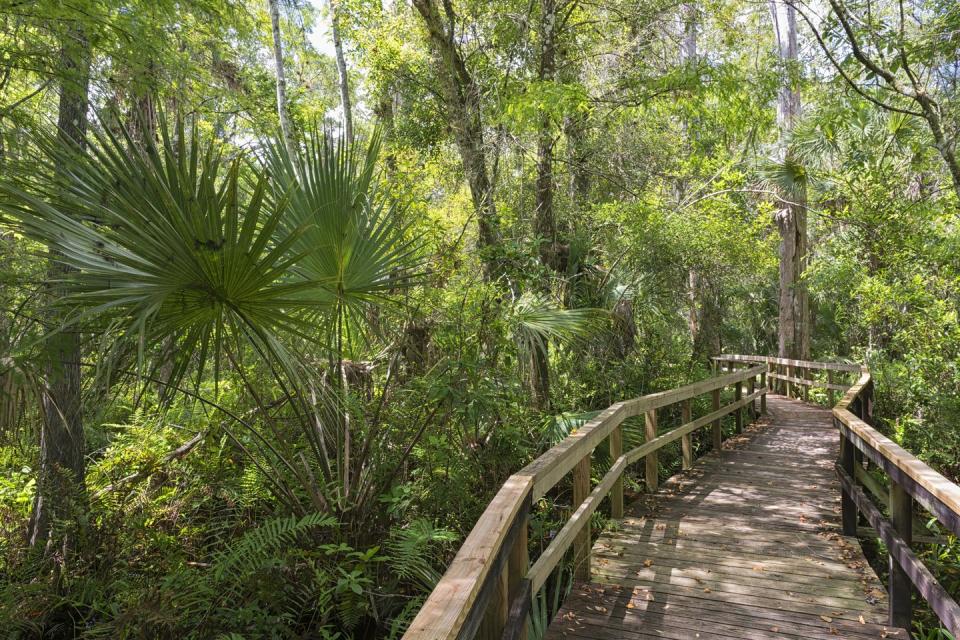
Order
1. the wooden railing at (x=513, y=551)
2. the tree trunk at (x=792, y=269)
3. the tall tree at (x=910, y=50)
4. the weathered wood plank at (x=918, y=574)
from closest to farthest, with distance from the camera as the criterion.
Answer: the wooden railing at (x=513, y=551), the weathered wood plank at (x=918, y=574), the tall tree at (x=910, y=50), the tree trunk at (x=792, y=269)

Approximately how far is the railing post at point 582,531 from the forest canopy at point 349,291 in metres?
0.34

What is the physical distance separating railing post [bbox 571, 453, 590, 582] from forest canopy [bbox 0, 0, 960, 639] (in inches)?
13.2

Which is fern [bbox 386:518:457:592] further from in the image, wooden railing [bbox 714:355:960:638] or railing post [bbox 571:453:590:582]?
wooden railing [bbox 714:355:960:638]

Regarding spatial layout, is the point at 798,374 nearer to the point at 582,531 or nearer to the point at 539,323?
the point at 539,323

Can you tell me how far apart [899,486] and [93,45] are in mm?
5984

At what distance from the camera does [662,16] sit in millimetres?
9117

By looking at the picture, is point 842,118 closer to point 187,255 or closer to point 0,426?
point 187,255

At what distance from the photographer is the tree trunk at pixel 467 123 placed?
23.7ft

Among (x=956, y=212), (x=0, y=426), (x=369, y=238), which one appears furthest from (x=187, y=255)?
(x=956, y=212)

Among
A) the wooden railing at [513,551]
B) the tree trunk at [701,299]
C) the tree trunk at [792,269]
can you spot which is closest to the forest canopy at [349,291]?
the tree trunk at [701,299]

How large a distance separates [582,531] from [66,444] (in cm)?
442

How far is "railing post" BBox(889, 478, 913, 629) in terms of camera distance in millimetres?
3270

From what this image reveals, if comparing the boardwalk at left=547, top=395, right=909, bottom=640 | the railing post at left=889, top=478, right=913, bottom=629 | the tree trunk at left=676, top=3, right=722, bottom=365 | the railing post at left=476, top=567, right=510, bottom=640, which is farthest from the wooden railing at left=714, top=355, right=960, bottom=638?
the tree trunk at left=676, top=3, right=722, bottom=365

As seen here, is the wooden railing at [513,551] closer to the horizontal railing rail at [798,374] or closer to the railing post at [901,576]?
the railing post at [901,576]
